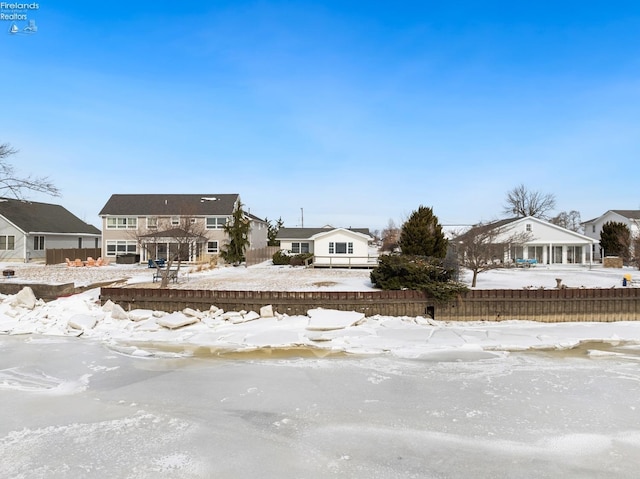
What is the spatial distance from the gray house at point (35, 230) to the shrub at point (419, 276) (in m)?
29.5

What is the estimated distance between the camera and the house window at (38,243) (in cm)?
3584

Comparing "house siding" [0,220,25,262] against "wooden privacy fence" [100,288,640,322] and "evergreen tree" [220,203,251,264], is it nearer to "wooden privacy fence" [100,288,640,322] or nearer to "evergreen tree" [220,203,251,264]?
"evergreen tree" [220,203,251,264]

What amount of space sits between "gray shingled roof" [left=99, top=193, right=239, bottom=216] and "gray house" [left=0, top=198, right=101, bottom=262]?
16.5 feet

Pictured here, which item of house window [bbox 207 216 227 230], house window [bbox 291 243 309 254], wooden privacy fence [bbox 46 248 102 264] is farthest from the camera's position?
A: house window [bbox 291 243 309 254]

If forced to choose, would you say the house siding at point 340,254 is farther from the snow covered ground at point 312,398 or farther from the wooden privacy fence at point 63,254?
the wooden privacy fence at point 63,254

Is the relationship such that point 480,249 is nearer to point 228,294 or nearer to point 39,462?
point 228,294

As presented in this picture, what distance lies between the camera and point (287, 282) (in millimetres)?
21438

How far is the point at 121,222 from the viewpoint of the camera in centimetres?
3797

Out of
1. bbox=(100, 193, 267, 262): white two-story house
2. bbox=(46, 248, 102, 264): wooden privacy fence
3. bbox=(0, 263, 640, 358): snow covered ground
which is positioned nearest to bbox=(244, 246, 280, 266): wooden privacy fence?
bbox=(100, 193, 267, 262): white two-story house

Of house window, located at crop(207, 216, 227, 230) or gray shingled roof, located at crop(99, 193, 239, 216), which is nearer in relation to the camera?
house window, located at crop(207, 216, 227, 230)

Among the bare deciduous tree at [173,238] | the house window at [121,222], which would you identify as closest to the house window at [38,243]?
the house window at [121,222]

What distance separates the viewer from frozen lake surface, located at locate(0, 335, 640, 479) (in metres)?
5.14

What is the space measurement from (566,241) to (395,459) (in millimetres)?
35385

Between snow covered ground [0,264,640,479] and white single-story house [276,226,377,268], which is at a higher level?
white single-story house [276,226,377,268]
